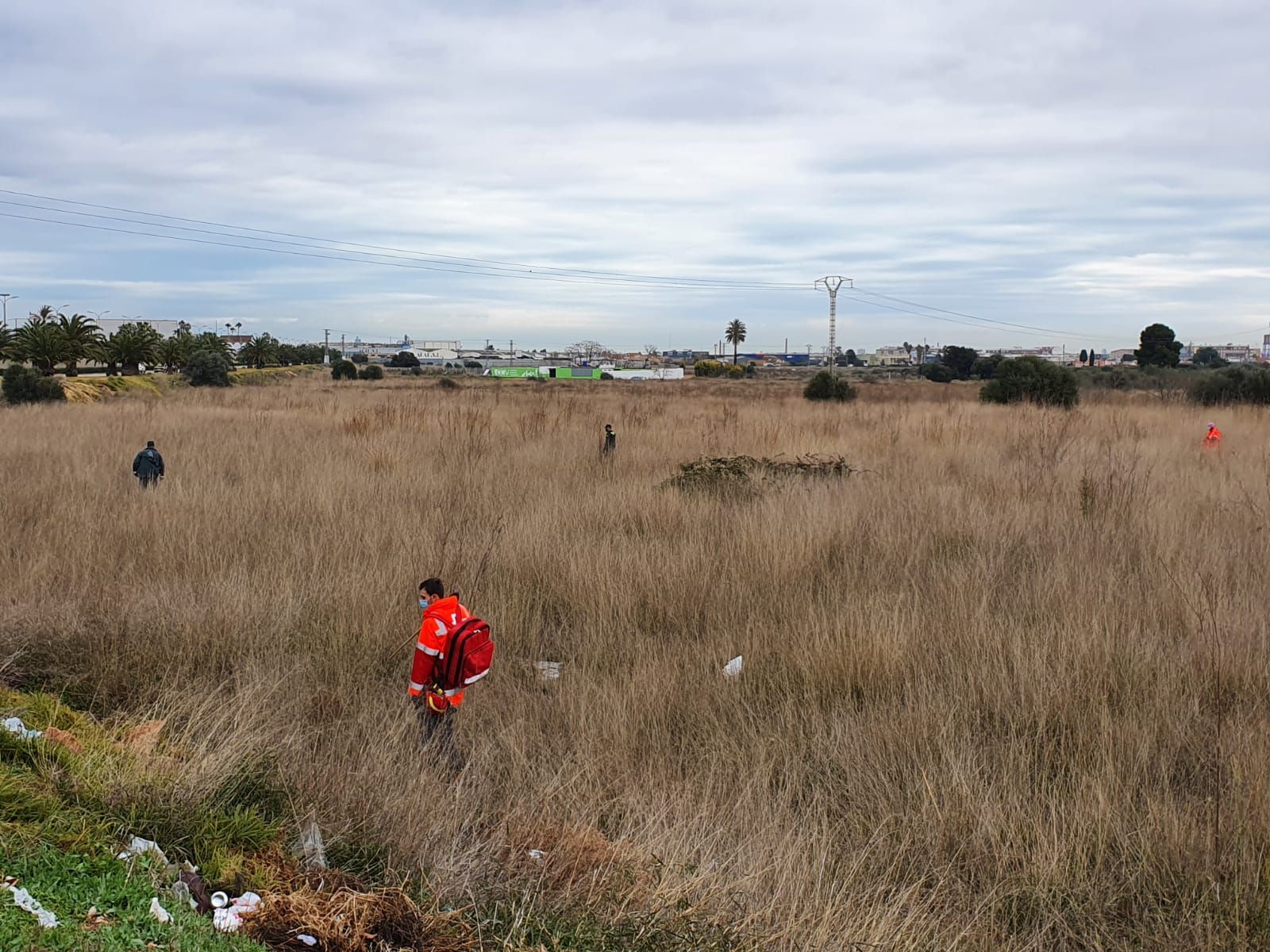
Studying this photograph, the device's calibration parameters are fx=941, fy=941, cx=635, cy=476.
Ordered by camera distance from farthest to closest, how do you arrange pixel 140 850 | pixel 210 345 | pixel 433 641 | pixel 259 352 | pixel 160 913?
pixel 259 352 → pixel 210 345 → pixel 433 641 → pixel 140 850 → pixel 160 913

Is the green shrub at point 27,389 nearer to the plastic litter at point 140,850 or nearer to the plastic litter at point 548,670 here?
the plastic litter at point 548,670

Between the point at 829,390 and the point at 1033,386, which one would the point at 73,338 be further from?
the point at 1033,386

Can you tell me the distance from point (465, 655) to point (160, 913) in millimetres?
1882

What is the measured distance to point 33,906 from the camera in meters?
2.49

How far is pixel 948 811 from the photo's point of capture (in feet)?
12.7

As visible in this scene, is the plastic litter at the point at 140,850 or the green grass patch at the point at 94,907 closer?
the green grass patch at the point at 94,907

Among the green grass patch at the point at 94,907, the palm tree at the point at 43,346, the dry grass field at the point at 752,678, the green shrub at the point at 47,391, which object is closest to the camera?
the green grass patch at the point at 94,907

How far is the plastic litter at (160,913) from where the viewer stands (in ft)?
8.41

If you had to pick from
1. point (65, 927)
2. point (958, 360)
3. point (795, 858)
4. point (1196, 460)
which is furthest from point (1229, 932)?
point (958, 360)

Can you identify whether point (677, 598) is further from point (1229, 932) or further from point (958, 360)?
point (958, 360)

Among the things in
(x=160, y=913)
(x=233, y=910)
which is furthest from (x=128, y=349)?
(x=160, y=913)

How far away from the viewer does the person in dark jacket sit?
37.3 feet

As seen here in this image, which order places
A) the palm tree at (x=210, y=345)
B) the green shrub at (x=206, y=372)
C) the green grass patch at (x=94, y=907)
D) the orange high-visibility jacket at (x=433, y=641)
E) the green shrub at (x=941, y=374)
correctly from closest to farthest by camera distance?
the green grass patch at (x=94, y=907) → the orange high-visibility jacket at (x=433, y=641) → the green shrub at (x=206, y=372) → the palm tree at (x=210, y=345) → the green shrub at (x=941, y=374)

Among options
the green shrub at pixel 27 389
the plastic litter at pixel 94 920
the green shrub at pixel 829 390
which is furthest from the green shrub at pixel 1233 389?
the green shrub at pixel 27 389
